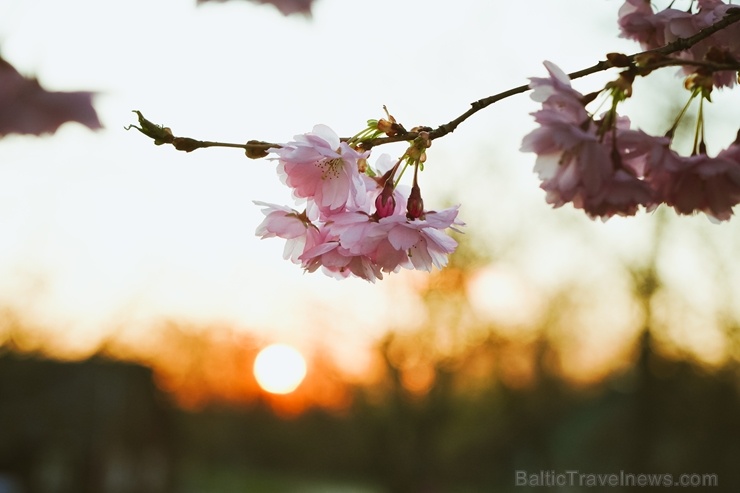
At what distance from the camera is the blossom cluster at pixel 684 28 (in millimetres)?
999

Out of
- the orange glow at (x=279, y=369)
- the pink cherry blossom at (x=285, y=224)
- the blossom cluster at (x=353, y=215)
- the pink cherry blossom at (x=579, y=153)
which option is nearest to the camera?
the pink cherry blossom at (x=579, y=153)

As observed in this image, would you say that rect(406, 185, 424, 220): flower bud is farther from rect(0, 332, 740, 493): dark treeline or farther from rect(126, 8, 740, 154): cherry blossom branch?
rect(0, 332, 740, 493): dark treeline

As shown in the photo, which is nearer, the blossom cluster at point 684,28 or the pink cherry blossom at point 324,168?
the pink cherry blossom at point 324,168

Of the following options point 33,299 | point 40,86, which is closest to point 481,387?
point 33,299

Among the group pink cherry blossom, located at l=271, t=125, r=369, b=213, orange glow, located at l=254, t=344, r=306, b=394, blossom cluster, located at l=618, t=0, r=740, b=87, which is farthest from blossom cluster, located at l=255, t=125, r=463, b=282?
orange glow, located at l=254, t=344, r=306, b=394

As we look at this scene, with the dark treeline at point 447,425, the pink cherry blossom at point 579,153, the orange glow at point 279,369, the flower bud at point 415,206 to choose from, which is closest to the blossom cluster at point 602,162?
the pink cherry blossom at point 579,153

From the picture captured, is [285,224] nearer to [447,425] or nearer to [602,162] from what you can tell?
[602,162]

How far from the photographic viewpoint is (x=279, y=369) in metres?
26.2

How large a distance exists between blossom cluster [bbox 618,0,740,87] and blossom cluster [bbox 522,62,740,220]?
0.23 meters

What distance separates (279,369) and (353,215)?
84.8 feet

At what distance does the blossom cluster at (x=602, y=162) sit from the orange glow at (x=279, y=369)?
20194 mm

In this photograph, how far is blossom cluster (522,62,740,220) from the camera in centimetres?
74

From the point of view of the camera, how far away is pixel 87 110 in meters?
2.02

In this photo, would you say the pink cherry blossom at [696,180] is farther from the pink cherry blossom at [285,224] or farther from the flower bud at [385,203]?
the pink cherry blossom at [285,224]
